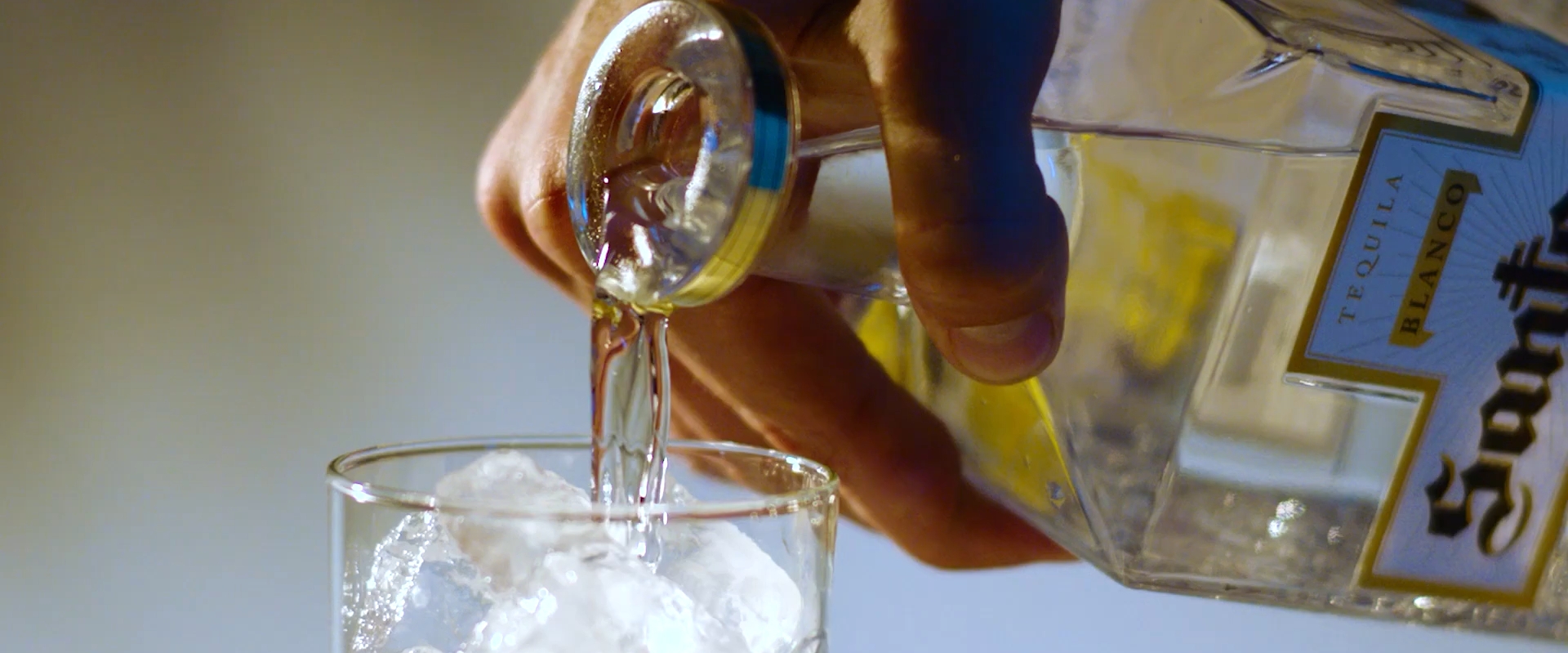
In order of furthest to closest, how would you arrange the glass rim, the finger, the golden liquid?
the finger
the golden liquid
the glass rim

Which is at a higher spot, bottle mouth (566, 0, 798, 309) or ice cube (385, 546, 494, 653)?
bottle mouth (566, 0, 798, 309)

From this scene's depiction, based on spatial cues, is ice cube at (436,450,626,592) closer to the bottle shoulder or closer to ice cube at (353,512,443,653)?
ice cube at (353,512,443,653)

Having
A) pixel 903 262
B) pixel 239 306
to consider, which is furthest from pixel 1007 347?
pixel 239 306

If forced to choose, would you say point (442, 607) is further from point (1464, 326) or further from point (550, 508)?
point (1464, 326)

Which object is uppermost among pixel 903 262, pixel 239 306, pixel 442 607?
pixel 903 262

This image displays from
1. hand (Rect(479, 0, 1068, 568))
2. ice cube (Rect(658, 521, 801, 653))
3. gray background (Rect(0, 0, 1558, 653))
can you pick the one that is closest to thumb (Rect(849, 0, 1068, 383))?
hand (Rect(479, 0, 1068, 568))

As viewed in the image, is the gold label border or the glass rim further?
the gold label border
